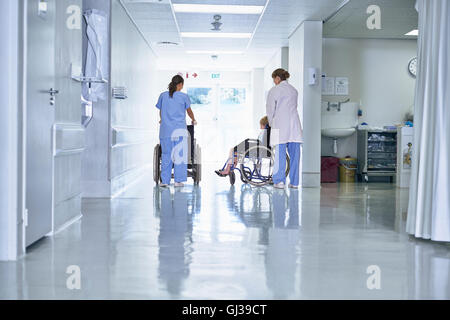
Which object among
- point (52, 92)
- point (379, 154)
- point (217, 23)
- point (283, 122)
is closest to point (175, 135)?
point (283, 122)

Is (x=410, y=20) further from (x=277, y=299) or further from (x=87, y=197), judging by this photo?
(x=277, y=299)

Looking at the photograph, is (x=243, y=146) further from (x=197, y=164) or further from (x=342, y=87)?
(x=342, y=87)

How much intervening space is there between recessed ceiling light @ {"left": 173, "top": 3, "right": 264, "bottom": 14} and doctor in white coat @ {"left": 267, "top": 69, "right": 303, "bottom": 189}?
1158mm

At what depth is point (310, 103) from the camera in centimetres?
860

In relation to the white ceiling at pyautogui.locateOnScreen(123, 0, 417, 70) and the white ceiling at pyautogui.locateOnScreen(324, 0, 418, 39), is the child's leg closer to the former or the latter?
the white ceiling at pyautogui.locateOnScreen(123, 0, 417, 70)

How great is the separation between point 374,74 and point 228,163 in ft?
11.7

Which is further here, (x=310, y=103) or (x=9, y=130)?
(x=310, y=103)

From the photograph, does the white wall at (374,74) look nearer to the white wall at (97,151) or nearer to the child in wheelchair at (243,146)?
the child in wheelchair at (243,146)

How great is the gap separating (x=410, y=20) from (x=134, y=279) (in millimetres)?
7122

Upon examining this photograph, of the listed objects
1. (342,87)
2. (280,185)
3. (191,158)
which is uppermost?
(342,87)

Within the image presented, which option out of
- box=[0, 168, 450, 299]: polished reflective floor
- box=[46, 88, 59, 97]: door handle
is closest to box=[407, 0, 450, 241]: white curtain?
box=[0, 168, 450, 299]: polished reflective floor

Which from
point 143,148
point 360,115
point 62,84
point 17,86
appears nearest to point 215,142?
point 143,148

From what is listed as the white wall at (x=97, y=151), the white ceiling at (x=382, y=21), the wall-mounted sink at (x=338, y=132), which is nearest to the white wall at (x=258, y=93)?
the white ceiling at (x=382, y=21)

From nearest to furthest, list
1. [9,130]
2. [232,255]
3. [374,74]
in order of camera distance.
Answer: [9,130] → [232,255] → [374,74]
